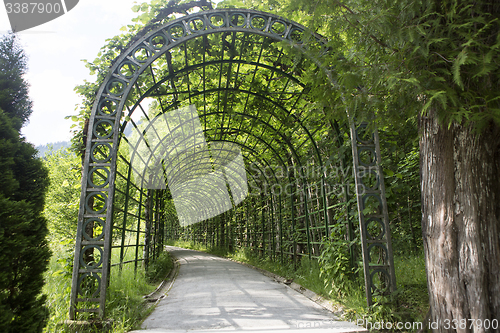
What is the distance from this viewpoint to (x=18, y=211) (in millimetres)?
3135

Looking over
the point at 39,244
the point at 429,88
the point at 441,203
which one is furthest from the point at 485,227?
the point at 39,244

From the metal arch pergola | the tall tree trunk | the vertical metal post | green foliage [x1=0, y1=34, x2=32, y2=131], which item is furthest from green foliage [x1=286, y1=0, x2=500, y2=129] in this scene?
green foliage [x1=0, y1=34, x2=32, y2=131]

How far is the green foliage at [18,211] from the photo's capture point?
2996mm

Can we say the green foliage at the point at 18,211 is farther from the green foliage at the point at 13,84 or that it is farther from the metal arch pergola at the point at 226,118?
the metal arch pergola at the point at 226,118

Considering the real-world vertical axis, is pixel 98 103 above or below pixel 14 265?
above

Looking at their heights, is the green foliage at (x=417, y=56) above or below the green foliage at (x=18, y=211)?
above

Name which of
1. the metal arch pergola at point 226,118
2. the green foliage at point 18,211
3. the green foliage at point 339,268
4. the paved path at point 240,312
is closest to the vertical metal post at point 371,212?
the metal arch pergola at point 226,118

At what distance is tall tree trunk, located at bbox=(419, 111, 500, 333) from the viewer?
277 cm

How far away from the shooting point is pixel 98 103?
5.05 m

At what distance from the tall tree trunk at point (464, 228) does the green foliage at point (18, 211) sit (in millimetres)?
4081

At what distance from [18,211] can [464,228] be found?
4.37 meters

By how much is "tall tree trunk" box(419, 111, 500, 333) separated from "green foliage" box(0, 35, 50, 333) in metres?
4.08

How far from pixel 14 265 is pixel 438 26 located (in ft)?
15.1

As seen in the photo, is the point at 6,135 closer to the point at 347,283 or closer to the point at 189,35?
the point at 189,35
